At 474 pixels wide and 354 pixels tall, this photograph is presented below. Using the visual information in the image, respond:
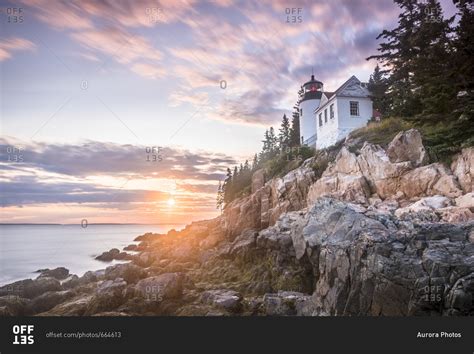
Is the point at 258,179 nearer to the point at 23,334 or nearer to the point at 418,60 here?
the point at 418,60

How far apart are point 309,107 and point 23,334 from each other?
16.1m

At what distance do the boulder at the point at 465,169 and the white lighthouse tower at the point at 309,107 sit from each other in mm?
9406

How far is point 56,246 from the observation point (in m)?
11.7

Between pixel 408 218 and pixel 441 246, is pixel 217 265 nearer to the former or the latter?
pixel 408 218

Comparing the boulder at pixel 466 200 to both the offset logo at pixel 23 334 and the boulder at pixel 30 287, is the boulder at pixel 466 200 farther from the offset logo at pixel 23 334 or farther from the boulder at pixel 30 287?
the boulder at pixel 30 287

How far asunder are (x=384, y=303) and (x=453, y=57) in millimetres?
6661

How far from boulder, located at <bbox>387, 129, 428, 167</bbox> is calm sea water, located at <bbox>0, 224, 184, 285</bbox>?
280 inches

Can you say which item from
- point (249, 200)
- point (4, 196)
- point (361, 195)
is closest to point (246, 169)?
point (249, 200)

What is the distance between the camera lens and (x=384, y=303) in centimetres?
619

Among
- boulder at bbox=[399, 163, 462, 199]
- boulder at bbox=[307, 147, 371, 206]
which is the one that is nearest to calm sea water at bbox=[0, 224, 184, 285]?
boulder at bbox=[307, 147, 371, 206]

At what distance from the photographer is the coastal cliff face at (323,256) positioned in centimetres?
611

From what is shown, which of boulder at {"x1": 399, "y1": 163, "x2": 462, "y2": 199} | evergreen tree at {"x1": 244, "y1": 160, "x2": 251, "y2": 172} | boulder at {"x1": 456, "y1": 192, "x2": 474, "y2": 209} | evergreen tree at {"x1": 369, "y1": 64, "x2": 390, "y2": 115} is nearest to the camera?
boulder at {"x1": 456, "y1": 192, "x2": 474, "y2": 209}

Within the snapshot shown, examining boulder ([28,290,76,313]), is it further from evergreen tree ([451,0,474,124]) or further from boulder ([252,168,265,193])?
evergreen tree ([451,0,474,124])

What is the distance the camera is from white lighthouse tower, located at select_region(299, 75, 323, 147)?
1806cm
